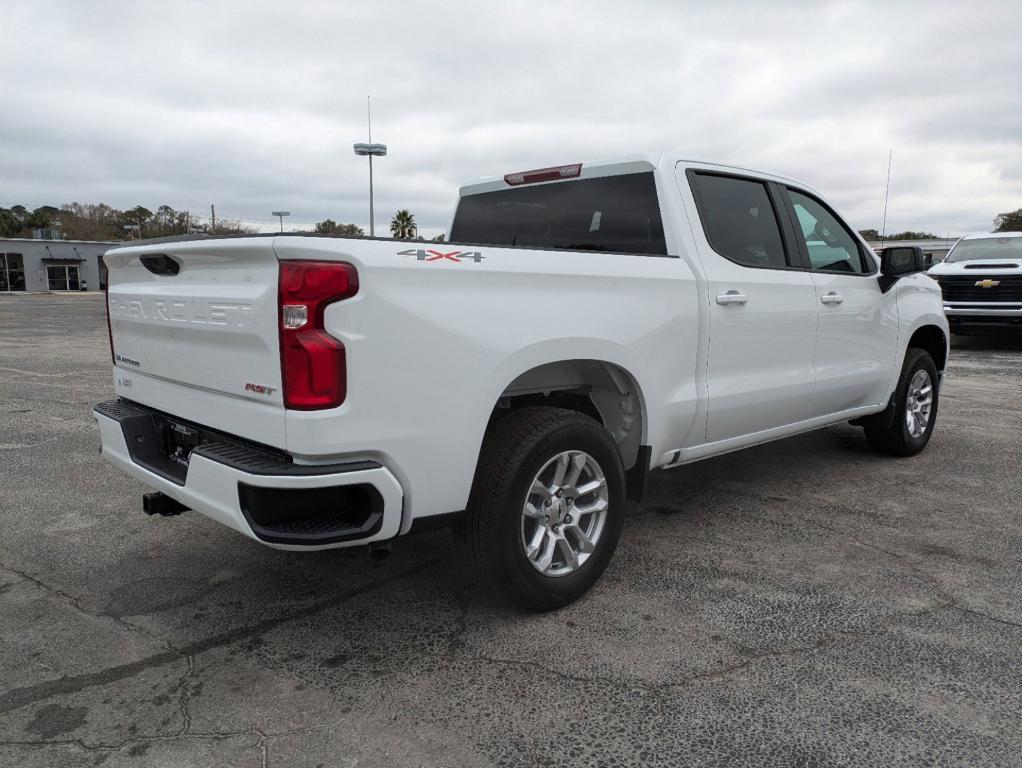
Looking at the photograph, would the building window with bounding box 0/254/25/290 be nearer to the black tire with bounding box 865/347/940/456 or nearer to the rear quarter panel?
the black tire with bounding box 865/347/940/456

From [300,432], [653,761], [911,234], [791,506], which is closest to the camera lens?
[653,761]

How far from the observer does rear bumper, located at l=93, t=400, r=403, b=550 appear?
94.7 inches

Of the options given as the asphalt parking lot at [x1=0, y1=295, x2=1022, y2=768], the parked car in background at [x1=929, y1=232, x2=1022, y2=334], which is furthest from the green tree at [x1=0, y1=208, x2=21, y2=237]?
the asphalt parking lot at [x1=0, y1=295, x2=1022, y2=768]

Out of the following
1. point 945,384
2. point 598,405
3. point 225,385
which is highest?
point 225,385

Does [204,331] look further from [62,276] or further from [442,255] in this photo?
[62,276]

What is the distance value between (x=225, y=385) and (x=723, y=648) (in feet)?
6.62

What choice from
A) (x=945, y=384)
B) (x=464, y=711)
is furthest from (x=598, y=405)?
(x=945, y=384)

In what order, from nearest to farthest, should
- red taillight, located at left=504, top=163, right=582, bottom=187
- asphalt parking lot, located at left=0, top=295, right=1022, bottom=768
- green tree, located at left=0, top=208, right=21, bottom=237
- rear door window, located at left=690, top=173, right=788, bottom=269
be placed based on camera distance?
asphalt parking lot, located at left=0, top=295, right=1022, bottom=768 < rear door window, located at left=690, top=173, right=788, bottom=269 < red taillight, located at left=504, top=163, right=582, bottom=187 < green tree, located at left=0, top=208, right=21, bottom=237

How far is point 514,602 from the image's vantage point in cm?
298

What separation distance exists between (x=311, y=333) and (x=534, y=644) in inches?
56.0

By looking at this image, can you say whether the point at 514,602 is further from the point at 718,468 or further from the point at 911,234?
the point at 911,234

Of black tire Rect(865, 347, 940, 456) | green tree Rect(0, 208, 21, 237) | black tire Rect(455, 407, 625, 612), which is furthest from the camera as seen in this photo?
green tree Rect(0, 208, 21, 237)

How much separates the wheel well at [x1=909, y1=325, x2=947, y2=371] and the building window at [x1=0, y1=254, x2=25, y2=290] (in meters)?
55.6

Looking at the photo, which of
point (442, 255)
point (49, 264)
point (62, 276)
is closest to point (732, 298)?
point (442, 255)
